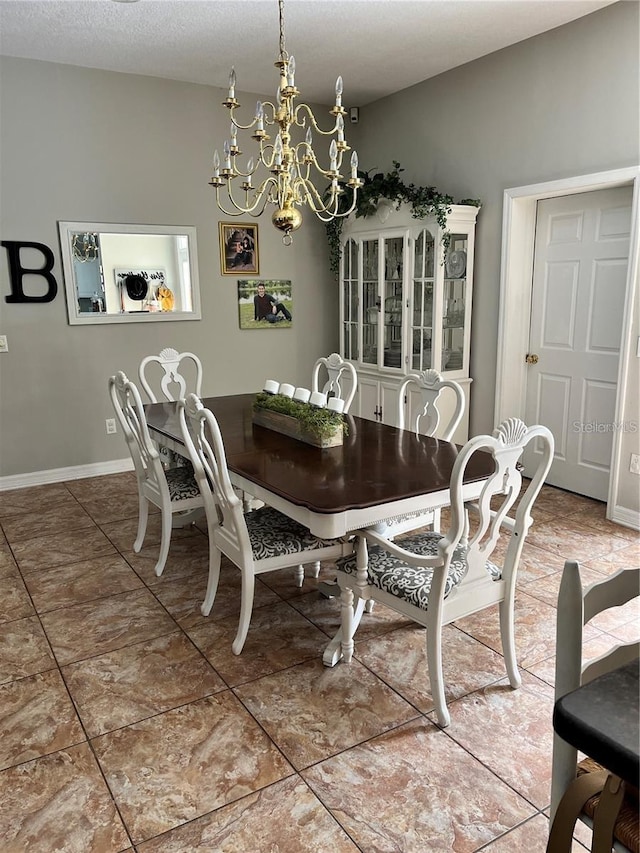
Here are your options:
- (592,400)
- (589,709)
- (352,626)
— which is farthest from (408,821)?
(592,400)

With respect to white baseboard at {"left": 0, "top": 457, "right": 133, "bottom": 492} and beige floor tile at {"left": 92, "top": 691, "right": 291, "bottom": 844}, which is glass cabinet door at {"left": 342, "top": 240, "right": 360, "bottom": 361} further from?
beige floor tile at {"left": 92, "top": 691, "right": 291, "bottom": 844}

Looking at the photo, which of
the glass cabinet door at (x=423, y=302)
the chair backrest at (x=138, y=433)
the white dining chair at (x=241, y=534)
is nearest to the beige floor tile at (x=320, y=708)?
the white dining chair at (x=241, y=534)

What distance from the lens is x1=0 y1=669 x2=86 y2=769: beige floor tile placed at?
6.47 feet

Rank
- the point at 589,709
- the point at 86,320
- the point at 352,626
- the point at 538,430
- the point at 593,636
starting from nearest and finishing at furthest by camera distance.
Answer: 1. the point at 589,709
2. the point at 538,430
3. the point at 352,626
4. the point at 593,636
5. the point at 86,320

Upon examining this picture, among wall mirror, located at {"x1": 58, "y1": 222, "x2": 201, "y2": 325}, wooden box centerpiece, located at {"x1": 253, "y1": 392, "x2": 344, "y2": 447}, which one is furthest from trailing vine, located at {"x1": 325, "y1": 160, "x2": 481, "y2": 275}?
wooden box centerpiece, located at {"x1": 253, "y1": 392, "x2": 344, "y2": 447}

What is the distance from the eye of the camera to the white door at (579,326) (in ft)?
12.5

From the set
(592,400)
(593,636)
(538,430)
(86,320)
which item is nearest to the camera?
(538,430)

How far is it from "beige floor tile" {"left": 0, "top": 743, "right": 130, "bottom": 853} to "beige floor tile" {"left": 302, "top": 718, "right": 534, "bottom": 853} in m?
0.58

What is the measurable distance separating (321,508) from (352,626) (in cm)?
64

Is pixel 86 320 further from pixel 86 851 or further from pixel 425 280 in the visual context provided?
pixel 86 851

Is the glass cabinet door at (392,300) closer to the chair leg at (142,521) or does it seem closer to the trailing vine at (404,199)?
the trailing vine at (404,199)

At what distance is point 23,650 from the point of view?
8.27 feet

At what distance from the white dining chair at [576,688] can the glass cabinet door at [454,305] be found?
3583 millimetres

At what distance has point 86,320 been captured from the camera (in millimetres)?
4621
